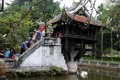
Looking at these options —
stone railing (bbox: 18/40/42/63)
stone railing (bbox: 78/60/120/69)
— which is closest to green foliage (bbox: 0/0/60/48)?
stone railing (bbox: 18/40/42/63)

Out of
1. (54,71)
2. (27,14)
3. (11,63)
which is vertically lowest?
(54,71)

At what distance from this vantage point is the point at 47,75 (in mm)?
15742

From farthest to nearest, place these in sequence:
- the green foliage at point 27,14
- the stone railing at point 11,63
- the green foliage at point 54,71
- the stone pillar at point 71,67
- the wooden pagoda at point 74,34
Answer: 1. the stone pillar at point 71,67
2. the wooden pagoda at point 74,34
3. the green foliage at point 54,71
4. the stone railing at point 11,63
5. the green foliage at point 27,14

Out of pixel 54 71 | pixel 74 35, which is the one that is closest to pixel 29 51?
pixel 54 71

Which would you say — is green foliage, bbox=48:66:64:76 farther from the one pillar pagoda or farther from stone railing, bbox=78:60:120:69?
stone railing, bbox=78:60:120:69

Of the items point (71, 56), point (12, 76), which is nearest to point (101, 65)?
point (71, 56)

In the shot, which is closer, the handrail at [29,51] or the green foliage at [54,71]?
the handrail at [29,51]

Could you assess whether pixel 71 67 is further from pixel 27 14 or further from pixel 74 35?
pixel 27 14

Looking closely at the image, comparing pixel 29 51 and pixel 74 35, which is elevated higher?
pixel 74 35

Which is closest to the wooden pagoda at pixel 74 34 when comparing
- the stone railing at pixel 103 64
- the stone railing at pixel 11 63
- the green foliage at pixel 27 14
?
the stone railing at pixel 11 63

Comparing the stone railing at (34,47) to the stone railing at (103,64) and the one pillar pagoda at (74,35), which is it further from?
the stone railing at (103,64)

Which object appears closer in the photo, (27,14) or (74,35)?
(27,14)

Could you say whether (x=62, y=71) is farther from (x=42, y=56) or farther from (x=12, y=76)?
(x=12, y=76)

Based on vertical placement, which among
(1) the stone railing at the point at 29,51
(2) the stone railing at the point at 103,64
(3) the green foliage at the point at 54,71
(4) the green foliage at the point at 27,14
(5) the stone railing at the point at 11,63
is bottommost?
(2) the stone railing at the point at 103,64
